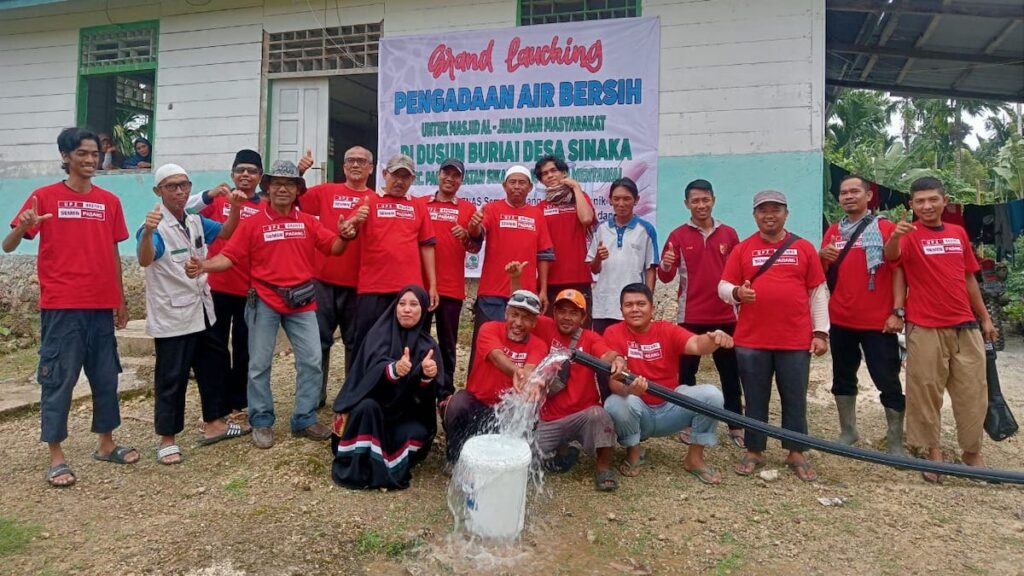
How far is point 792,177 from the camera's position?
593 centimetres

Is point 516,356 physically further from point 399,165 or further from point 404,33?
point 404,33

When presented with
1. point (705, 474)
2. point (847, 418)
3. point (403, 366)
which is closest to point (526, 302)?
point (403, 366)

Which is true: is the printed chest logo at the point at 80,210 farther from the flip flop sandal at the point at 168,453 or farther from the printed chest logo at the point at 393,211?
the printed chest logo at the point at 393,211

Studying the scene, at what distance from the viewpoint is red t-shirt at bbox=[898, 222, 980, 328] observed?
3650 mm

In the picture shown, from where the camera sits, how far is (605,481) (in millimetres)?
3385

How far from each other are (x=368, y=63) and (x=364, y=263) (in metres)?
4.23

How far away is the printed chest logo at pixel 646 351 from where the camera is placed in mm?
3518

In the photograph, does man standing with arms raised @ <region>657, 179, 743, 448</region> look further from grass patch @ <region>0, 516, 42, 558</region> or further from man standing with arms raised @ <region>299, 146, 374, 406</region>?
grass patch @ <region>0, 516, 42, 558</region>

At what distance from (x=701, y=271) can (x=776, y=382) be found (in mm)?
844

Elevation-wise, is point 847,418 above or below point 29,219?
below

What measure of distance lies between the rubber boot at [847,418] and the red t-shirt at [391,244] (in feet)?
9.30

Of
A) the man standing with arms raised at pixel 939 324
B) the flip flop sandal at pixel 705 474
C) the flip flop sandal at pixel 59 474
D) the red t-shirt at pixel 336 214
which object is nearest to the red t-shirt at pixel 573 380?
the flip flop sandal at pixel 705 474

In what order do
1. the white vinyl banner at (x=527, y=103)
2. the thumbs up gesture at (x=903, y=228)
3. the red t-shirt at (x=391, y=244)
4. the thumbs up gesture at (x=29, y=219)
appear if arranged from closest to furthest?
1. the thumbs up gesture at (x=29, y=219)
2. the thumbs up gesture at (x=903, y=228)
3. the red t-shirt at (x=391, y=244)
4. the white vinyl banner at (x=527, y=103)

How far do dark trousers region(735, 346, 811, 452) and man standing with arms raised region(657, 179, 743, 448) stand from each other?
35cm
